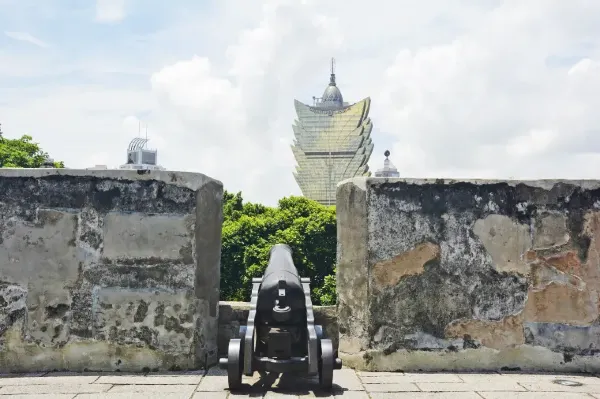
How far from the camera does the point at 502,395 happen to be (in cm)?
322

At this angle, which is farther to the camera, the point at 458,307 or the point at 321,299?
the point at 321,299

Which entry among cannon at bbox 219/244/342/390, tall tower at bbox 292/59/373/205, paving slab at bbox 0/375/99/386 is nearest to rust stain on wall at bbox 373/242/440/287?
cannon at bbox 219/244/342/390

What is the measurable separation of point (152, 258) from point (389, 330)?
166 cm

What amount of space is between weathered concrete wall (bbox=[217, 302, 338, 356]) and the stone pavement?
376mm

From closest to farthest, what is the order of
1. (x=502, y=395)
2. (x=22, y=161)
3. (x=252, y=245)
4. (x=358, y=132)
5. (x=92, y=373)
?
1. (x=502, y=395)
2. (x=92, y=373)
3. (x=252, y=245)
4. (x=22, y=161)
5. (x=358, y=132)

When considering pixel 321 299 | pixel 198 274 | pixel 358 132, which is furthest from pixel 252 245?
pixel 358 132

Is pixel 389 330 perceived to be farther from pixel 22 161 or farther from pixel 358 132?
pixel 358 132

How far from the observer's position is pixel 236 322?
419 cm

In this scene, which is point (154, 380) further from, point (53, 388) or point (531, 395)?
point (531, 395)

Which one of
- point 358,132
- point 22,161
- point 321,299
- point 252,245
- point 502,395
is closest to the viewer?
point 502,395

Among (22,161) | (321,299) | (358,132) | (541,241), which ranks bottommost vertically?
(321,299)

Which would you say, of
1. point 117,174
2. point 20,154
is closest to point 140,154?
point 20,154

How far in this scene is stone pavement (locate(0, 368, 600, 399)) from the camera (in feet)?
10.6

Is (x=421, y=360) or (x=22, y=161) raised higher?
(x=22, y=161)
